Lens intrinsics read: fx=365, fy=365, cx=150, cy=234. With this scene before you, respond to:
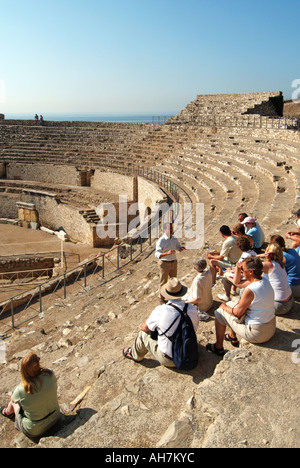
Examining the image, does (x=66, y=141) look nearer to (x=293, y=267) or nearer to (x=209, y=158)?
(x=209, y=158)

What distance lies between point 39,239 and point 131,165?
23.6 feet

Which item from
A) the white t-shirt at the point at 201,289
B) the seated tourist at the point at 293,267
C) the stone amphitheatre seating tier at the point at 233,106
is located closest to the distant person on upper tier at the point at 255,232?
the seated tourist at the point at 293,267

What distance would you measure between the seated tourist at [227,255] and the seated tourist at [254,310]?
6.26 feet

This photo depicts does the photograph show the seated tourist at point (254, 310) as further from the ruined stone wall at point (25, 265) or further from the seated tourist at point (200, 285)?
the ruined stone wall at point (25, 265)

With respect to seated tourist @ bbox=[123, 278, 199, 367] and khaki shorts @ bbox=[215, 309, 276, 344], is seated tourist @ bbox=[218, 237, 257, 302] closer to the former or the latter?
khaki shorts @ bbox=[215, 309, 276, 344]

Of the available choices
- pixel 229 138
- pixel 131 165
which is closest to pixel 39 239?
pixel 131 165

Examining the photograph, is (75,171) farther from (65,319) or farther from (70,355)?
(70,355)

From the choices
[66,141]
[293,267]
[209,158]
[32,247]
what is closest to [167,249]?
[293,267]

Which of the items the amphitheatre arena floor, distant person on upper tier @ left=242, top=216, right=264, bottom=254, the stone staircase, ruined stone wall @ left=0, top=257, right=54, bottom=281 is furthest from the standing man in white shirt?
ruined stone wall @ left=0, top=257, right=54, bottom=281

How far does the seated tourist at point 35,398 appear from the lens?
12.1ft

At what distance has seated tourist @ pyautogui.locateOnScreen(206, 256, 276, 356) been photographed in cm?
391

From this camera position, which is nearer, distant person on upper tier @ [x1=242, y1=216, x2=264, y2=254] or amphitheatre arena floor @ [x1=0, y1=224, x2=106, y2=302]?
distant person on upper tier @ [x1=242, y1=216, x2=264, y2=254]

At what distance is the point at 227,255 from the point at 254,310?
2157 mm

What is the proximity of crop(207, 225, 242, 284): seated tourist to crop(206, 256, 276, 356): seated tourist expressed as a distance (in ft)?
6.26
